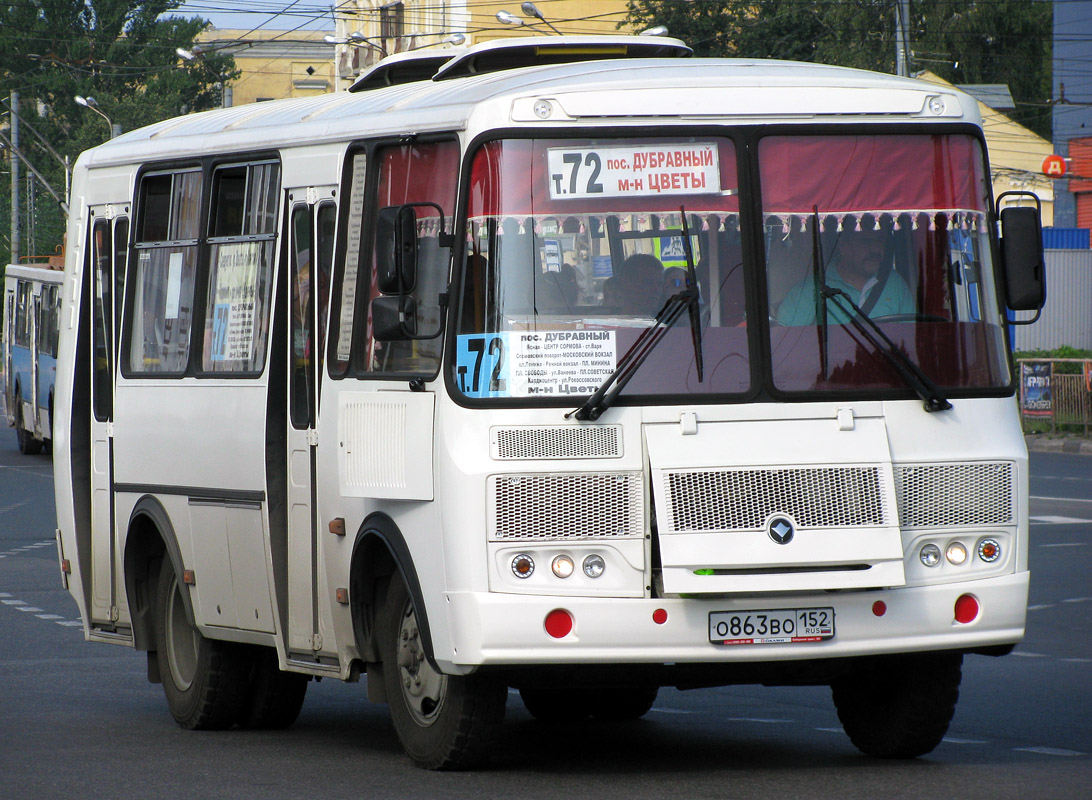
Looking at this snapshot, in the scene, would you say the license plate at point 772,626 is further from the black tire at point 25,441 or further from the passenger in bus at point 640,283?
the black tire at point 25,441

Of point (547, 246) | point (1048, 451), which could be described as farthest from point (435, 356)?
point (1048, 451)

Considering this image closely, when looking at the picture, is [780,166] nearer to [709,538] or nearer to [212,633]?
[709,538]

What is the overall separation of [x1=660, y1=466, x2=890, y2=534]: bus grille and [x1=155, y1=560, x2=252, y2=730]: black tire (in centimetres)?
324

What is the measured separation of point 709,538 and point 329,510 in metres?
1.97

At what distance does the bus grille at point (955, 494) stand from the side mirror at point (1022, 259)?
67cm

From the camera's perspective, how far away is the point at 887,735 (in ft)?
27.7

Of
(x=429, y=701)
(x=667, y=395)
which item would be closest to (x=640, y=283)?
(x=667, y=395)

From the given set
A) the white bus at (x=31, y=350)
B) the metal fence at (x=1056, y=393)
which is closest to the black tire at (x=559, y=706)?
the white bus at (x=31, y=350)

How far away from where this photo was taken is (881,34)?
7225cm

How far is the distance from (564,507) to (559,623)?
42 centimetres

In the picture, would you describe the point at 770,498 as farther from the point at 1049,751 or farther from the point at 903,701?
the point at 1049,751

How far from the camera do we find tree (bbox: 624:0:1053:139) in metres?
68.1

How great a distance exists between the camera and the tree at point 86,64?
3492 inches

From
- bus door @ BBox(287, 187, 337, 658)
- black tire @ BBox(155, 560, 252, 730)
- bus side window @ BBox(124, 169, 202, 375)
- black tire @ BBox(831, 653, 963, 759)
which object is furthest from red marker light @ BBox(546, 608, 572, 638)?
bus side window @ BBox(124, 169, 202, 375)
